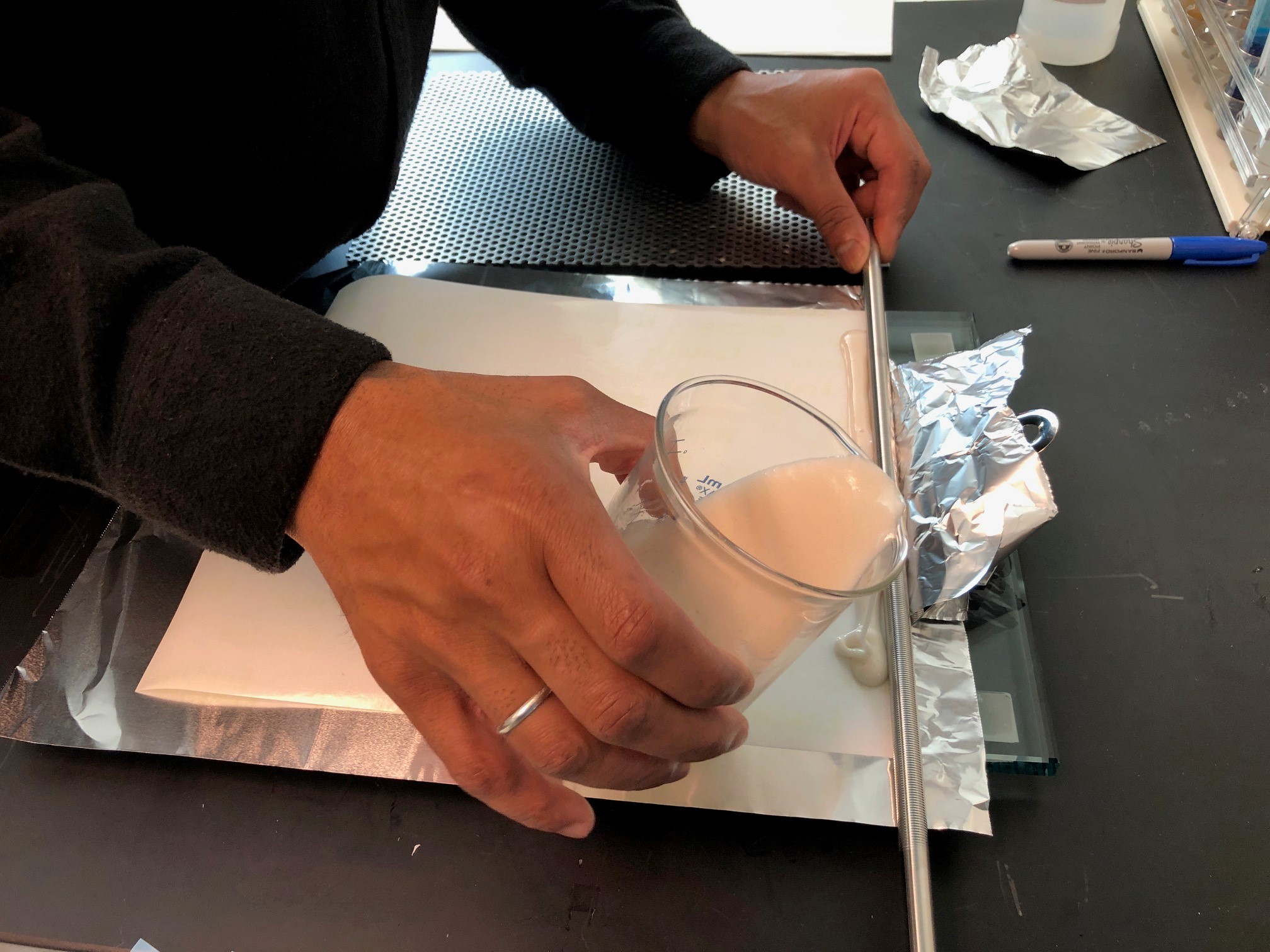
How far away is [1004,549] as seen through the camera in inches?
19.2

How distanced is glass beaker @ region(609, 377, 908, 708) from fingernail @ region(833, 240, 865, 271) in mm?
299

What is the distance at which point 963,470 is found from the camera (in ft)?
1.71

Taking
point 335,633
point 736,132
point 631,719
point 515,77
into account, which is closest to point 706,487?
point 631,719

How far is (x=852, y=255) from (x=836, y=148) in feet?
0.32

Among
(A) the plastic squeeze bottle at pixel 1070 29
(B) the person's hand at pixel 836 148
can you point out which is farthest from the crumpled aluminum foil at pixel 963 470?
(A) the plastic squeeze bottle at pixel 1070 29

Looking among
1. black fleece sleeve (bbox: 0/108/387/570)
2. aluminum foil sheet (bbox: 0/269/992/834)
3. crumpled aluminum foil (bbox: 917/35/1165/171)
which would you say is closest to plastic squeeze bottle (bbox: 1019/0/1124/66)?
crumpled aluminum foil (bbox: 917/35/1165/171)

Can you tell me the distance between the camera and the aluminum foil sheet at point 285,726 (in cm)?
44

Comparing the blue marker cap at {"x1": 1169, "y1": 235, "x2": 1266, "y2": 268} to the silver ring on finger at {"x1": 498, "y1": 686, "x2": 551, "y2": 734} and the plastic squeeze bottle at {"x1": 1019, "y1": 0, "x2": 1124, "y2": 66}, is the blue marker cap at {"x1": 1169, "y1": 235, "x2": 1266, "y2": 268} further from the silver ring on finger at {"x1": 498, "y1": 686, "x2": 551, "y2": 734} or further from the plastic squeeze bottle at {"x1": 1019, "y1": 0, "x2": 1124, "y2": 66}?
the silver ring on finger at {"x1": 498, "y1": 686, "x2": 551, "y2": 734}

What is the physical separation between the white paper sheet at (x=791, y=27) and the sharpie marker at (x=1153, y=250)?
36 cm

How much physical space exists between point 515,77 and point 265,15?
0.29 metres

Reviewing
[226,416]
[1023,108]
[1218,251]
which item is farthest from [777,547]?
[1023,108]

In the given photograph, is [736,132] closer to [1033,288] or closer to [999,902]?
[1033,288]

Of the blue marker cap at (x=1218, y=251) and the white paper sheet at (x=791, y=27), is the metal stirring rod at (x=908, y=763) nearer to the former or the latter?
the blue marker cap at (x=1218, y=251)

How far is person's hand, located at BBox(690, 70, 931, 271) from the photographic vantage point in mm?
650
